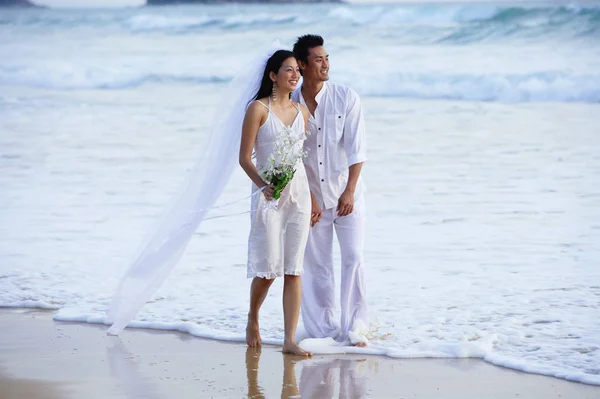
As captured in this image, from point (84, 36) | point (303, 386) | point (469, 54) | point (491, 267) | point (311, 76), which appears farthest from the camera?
point (84, 36)

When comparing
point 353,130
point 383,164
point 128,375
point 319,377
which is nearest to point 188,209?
point 353,130

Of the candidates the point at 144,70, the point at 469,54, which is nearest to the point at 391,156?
the point at 469,54

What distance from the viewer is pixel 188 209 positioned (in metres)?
5.16

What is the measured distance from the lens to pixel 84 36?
24312mm

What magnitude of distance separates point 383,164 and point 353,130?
6613 millimetres

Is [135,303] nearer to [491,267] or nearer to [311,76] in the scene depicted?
[311,76]

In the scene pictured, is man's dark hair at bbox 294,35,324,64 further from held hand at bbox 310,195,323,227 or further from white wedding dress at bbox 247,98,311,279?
held hand at bbox 310,195,323,227

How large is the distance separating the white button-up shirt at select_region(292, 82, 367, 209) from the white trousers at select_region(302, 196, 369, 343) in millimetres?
131

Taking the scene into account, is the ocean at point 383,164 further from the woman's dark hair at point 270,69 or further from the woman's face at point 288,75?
the woman's face at point 288,75

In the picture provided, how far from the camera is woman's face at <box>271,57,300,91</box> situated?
4750mm

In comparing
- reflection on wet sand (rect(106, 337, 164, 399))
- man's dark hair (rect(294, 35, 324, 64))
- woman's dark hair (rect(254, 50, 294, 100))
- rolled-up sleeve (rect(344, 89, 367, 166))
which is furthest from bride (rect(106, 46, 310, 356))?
reflection on wet sand (rect(106, 337, 164, 399))

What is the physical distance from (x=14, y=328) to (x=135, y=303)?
0.73 m

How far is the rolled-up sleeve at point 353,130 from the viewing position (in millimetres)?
4957

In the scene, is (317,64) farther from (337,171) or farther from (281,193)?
(281,193)
